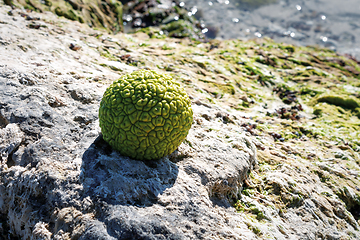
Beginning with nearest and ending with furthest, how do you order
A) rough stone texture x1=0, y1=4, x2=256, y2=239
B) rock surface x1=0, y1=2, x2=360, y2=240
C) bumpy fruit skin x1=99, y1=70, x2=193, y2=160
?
rough stone texture x1=0, y1=4, x2=256, y2=239 → rock surface x1=0, y1=2, x2=360, y2=240 → bumpy fruit skin x1=99, y1=70, x2=193, y2=160

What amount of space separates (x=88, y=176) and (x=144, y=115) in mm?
833

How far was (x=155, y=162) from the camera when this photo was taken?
3.11 metres

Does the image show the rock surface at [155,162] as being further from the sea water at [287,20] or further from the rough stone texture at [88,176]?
the sea water at [287,20]

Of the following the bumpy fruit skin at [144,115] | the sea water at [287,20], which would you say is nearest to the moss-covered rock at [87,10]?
the sea water at [287,20]

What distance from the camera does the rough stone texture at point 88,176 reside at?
8.21 feet

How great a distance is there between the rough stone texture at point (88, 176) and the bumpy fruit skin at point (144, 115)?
258 mm

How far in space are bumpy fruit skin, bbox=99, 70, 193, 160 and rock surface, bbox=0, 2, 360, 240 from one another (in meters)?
0.26

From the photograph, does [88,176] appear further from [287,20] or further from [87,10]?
[287,20]

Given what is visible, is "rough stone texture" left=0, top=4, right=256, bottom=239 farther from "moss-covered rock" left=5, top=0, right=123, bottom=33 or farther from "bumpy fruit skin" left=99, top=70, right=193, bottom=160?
"moss-covered rock" left=5, top=0, right=123, bottom=33

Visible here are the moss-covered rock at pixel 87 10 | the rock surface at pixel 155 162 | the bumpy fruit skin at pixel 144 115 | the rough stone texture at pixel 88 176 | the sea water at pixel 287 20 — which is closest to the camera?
the rough stone texture at pixel 88 176

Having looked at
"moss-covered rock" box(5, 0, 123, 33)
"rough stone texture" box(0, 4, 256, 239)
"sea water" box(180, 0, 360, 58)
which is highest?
"sea water" box(180, 0, 360, 58)

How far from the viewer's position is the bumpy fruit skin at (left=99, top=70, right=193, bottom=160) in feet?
9.01

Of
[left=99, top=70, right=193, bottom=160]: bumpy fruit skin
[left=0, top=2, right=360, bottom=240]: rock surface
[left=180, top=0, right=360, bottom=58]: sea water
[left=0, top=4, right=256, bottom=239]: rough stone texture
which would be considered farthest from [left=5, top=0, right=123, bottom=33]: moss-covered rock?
[left=99, top=70, right=193, bottom=160]: bumpy fruit skin

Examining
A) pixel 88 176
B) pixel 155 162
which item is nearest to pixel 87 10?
pixel 155 162
